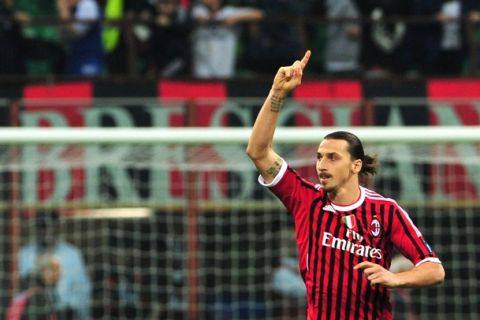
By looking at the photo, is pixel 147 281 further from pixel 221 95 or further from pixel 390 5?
pixel 390 5

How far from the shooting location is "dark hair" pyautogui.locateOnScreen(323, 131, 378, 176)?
6859 millimetres

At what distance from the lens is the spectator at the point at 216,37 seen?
13.1 meters

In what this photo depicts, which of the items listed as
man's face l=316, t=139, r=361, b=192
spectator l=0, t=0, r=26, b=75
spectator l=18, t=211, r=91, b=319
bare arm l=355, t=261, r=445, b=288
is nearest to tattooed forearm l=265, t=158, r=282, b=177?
man's face l=316, t=139, r=361, b=192

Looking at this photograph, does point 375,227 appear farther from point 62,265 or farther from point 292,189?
point 62,265

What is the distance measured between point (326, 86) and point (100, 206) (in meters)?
2.53

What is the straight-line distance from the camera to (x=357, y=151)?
22.6ft

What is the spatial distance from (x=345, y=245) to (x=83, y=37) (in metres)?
6.79

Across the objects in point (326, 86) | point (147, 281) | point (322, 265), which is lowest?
point (147, 281)

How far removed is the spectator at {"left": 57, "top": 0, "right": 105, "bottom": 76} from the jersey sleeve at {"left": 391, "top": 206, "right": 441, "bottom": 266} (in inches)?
260

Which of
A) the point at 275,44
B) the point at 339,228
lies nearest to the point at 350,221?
the point at 339,228

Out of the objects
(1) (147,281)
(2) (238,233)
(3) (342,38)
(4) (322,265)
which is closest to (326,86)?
(3) (342,38)

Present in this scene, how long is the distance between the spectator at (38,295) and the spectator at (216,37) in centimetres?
288

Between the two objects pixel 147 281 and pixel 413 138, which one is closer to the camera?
pixel 413 138

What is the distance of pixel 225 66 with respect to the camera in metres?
13.3
